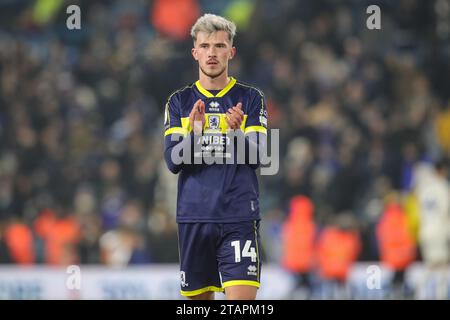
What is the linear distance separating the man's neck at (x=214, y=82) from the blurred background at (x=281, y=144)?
6.30 metres

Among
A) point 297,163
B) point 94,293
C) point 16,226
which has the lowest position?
point 94,293

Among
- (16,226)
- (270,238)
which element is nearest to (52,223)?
(16,226)

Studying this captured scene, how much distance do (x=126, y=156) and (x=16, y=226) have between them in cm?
183

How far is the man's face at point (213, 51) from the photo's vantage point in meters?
5.73

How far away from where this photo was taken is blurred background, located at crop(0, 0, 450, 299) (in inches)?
489

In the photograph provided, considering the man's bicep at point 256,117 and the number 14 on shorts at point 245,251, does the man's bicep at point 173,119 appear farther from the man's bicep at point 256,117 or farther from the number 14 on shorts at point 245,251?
the number 14 on shorts at point 245,251

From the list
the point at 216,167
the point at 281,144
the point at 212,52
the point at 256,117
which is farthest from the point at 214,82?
the point at 281,144

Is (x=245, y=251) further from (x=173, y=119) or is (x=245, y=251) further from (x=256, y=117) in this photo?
(x=173, y=119)

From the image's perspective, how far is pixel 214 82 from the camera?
588 cm

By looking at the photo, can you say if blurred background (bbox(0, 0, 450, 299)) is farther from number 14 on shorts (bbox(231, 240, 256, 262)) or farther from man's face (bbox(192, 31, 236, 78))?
man's face (bbox(192, 31, 236, 78))

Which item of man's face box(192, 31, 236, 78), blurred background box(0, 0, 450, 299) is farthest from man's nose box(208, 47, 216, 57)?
blurred background box(0, 0, 450, 299)

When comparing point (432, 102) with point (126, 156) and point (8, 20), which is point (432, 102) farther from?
point (8, 20)

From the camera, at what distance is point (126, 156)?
1386 cm

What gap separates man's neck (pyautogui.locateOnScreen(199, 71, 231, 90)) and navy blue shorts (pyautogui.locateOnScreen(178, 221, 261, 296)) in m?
0.84
